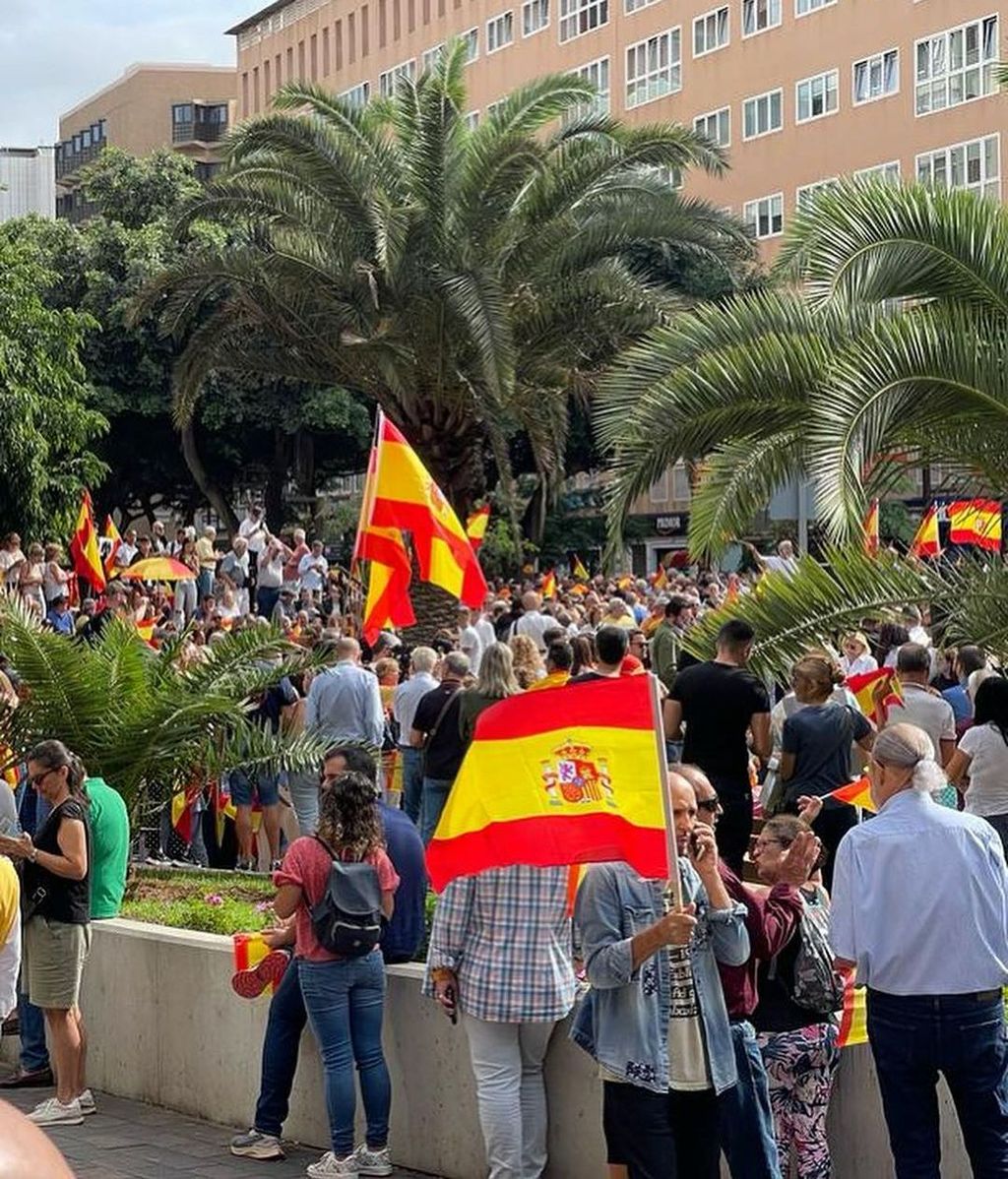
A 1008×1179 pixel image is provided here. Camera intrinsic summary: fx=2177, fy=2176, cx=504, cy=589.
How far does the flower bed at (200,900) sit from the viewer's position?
1084 centimetres

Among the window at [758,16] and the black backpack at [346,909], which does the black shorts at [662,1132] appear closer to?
the black backpack at [346,909]

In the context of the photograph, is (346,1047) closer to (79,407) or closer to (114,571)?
(114,571)

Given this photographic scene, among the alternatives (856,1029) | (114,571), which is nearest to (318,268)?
(114,571)

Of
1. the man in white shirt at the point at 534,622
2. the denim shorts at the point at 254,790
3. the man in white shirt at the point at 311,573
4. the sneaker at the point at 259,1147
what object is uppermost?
the man in white shirt at the point at 311,573

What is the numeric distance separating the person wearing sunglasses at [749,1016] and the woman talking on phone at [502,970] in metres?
0.94

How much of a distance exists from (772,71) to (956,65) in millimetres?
8516

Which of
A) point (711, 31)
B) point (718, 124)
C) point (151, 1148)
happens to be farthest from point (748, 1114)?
point (711, 31)

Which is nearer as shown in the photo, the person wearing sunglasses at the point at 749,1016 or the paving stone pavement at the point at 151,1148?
the person wearing sunglasses at the point at 749,1016

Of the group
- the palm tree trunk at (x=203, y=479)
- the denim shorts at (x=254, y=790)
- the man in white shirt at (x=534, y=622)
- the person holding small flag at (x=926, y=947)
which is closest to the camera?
the person holding small flag at (x=926, y=947)

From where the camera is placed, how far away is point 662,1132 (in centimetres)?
639

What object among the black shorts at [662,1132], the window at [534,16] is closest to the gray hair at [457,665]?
the black shorts at [662,1132]

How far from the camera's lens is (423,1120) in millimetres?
8898

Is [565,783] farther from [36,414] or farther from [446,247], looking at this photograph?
[36,414]

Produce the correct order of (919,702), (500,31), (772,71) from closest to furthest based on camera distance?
(919,702)
(772,71)
(500,31)
